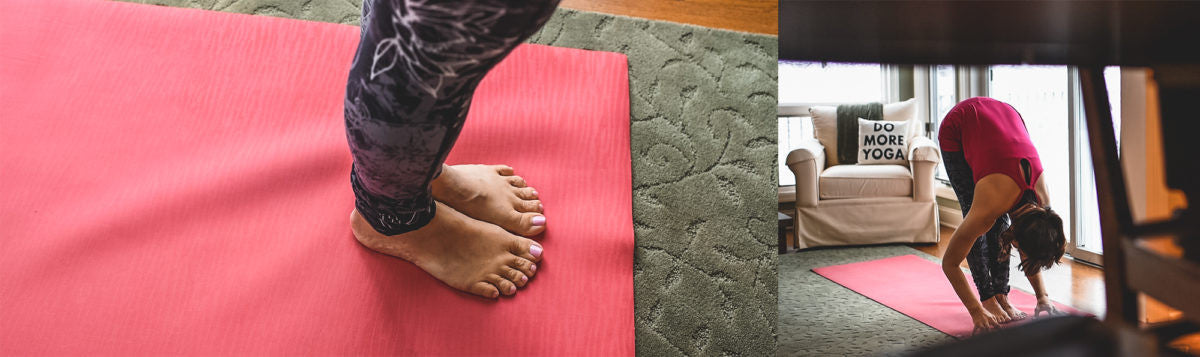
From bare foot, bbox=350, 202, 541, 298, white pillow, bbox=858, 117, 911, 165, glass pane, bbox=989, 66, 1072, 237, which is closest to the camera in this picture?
glass pane, bbox=989, 66, 1072, 237

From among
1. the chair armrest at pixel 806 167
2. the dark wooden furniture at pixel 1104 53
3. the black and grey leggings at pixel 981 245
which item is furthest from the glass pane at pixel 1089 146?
the chair armrest at pixel 806 167

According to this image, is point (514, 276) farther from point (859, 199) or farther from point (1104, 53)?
point (859, 199)

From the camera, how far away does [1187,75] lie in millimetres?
164

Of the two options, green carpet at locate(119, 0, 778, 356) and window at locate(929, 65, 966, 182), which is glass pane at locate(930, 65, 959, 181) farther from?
green carpet at locate(119, 0, 778, 356)

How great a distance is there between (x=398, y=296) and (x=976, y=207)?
62 cm

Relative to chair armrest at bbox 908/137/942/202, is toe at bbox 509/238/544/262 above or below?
below

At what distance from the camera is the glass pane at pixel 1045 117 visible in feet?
0.88

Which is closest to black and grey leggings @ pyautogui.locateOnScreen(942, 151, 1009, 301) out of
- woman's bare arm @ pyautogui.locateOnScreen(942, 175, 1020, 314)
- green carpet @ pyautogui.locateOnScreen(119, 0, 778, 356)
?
woman's bare arm @ pyautogui.locateOnScreen(942, 175, 1020, 314)

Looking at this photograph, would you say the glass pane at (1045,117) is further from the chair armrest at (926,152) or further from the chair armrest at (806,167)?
the chair armrest at (806,167)

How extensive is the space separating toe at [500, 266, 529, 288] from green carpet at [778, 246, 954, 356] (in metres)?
0.41

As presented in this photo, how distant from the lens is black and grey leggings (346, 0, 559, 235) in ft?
0.75

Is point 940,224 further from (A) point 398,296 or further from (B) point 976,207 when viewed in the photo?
(A) point 398,296

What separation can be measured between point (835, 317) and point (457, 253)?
0.70m

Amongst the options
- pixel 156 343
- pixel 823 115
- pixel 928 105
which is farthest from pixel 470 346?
pixel 823 115
